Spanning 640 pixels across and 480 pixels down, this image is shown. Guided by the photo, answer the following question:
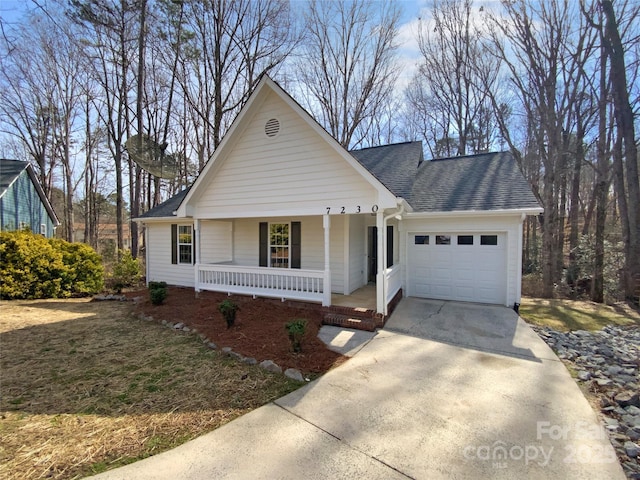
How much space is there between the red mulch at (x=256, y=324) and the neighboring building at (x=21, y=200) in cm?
1368

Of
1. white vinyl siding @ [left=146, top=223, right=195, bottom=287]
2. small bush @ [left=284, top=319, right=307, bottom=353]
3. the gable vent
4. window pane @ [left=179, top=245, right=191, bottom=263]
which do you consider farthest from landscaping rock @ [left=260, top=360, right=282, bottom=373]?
window pane @ [left=179, top=245, right=191, bottom=263]

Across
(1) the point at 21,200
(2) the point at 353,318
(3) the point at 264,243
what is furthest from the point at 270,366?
(1) the point at 21,200

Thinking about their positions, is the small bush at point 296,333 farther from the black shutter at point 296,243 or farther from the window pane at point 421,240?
the window pane at point 421,240

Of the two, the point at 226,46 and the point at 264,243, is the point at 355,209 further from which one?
the point at 226,46

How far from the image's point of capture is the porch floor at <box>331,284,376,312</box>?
7787 millimetres

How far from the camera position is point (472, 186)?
10430 mm

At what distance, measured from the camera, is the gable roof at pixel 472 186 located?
9.05 meters

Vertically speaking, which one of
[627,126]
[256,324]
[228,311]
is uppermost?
[627,126]

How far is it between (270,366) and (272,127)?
20.4 ft

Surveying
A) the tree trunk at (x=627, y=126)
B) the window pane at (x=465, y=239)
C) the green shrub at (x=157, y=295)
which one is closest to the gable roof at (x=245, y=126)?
the green shrub at (x=157, y=295)

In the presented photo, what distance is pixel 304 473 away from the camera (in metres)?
2.81

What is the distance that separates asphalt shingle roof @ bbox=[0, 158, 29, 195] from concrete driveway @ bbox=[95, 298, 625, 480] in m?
21.4

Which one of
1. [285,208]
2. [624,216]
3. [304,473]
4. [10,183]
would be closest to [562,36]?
[624,216]

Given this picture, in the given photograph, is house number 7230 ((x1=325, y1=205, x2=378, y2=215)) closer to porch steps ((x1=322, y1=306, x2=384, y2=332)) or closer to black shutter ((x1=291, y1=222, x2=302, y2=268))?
porch steps ((x1=322, y1=306, x2=384, y2=332))
